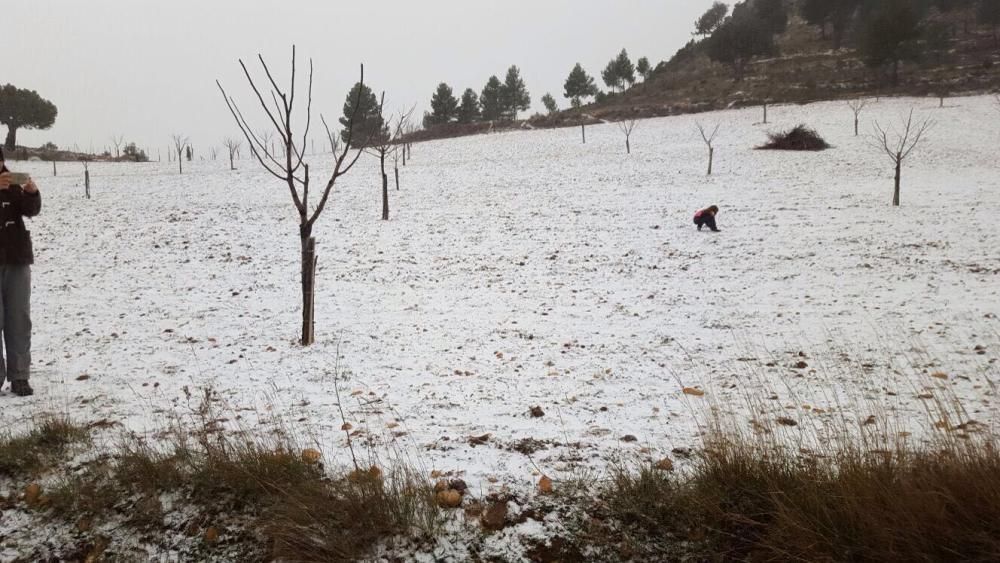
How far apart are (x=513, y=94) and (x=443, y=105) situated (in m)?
8.89

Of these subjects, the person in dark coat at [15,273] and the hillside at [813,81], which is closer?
the person in dark coat at [15,273]

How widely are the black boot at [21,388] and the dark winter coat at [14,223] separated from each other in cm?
109

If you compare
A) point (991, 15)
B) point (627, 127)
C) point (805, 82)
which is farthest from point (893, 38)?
point (627, 127)

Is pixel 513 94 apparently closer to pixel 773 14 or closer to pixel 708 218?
pixel 773 14

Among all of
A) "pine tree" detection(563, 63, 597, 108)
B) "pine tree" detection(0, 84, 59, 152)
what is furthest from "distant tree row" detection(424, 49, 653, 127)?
"pine tree" detection(0, 84, 59, 152)

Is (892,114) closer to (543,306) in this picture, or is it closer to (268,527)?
(543,306)

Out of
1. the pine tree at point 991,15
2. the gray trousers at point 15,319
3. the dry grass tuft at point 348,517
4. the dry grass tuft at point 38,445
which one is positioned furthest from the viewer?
the pine tree at point 991,15

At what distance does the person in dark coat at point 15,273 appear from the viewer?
14.2 ft

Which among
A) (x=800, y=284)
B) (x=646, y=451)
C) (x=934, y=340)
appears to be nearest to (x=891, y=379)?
(x=934, y=340)

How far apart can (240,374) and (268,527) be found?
3193 millimetres

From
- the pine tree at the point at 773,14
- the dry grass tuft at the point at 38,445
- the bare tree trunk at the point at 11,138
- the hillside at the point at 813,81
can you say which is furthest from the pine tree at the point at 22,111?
the pine tree at the point at 773,14

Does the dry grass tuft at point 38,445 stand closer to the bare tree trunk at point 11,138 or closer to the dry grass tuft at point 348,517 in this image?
the dry grass tuft at point 348,517

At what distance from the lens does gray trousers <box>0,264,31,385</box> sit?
438 cm

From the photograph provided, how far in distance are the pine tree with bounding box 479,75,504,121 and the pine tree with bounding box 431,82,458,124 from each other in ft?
16.3
